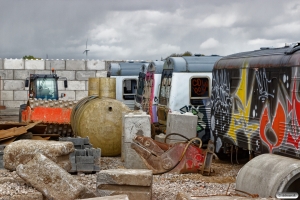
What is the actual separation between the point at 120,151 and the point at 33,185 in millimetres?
6580

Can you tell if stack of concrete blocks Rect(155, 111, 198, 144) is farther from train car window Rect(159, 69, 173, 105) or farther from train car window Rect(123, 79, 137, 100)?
train car window Rect(123, 79, 137, 100)

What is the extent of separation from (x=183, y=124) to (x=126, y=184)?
546 centimetres

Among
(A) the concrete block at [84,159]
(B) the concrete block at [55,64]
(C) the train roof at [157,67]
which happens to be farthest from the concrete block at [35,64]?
(A) the concrete block at [84,159]

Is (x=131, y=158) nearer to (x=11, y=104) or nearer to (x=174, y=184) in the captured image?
(x=174, y=184)

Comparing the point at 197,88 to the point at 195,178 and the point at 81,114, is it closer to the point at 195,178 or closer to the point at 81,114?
the point at 81,114

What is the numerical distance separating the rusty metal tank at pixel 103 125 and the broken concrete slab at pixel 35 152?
13.4 ft

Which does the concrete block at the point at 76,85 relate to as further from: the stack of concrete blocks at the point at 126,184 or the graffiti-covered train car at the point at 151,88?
the stack of concrete blocks at the point at 126,184

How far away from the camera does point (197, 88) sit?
17453 mm

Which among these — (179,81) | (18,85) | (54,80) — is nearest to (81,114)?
(179,81)

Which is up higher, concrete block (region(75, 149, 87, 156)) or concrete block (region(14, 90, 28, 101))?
concrete block (region(14, 90, 28, 101))

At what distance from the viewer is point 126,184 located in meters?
9.74

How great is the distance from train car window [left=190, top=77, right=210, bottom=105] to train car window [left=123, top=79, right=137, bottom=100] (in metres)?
7.42

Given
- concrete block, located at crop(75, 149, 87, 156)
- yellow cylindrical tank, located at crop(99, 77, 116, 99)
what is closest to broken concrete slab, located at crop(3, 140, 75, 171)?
→ concrete block, located at crop(75, 149, 87, 156)

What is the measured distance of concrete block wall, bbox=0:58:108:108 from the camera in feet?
118
